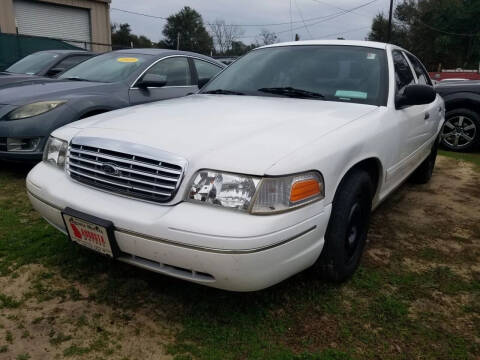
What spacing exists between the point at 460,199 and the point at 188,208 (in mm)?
3628

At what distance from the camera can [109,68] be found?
4965 mm

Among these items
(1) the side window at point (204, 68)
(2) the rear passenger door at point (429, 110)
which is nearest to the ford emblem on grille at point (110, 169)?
(2) the rear passenger door at point (429, 110)

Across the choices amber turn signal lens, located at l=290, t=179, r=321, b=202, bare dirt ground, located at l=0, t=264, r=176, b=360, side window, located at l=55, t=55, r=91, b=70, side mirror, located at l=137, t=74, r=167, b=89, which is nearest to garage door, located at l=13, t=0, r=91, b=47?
side window, located at l=55, t=55, r=91, b=70

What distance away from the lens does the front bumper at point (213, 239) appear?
1.73 meters

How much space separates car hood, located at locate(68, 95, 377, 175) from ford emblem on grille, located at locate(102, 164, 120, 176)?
0.52 ft

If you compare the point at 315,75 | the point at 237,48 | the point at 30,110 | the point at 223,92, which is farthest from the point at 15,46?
the point at 237,48

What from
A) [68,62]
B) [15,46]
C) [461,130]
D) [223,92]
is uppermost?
[15,46]

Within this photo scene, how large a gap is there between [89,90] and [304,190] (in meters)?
3.35

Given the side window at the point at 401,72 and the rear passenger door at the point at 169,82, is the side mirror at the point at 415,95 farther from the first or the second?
the rear passenger door at the point at 169,82

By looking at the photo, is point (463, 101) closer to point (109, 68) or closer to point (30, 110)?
point (109, 68)

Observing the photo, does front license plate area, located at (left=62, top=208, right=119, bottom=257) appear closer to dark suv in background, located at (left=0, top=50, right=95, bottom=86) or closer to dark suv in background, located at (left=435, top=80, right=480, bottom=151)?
dark suv in background, located at (left=0, top=50, right=95, bottom=86)

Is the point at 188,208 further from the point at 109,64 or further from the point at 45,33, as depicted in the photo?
the point at 45,33

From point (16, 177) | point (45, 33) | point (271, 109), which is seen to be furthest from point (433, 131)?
point (45, 33)

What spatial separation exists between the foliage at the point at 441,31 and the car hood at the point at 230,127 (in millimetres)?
40428
